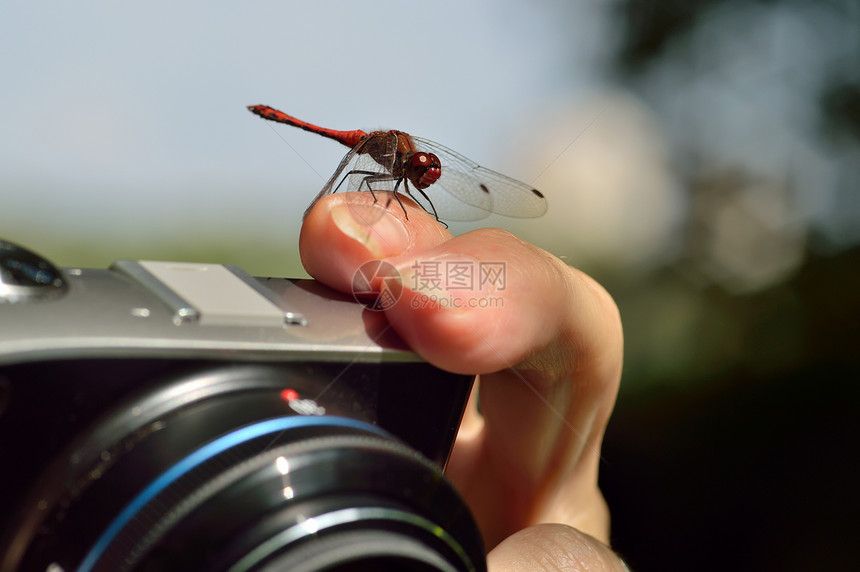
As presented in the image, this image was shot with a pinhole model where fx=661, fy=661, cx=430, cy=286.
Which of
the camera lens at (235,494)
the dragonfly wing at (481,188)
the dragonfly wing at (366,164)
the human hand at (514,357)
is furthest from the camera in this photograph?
the dragonfly wing at (481,188)

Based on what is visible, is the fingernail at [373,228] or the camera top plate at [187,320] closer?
the camera top plate at [187,320]

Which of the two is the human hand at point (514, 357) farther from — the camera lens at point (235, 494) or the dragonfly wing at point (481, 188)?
the dragonfly wing at point (481, 188)

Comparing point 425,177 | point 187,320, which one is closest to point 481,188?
point 425,177

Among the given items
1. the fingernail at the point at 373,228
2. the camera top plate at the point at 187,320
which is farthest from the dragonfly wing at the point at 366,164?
the camera top plate at the point at 187,320

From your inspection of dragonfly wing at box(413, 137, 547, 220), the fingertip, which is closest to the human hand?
the fingertip

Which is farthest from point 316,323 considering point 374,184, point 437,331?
point 374,184

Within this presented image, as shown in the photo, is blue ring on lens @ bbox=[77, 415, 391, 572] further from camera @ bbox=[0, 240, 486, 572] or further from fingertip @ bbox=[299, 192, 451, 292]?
fingertip @ bbox=[299, 192, 451, 292]
